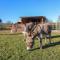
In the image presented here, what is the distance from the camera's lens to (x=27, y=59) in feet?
33.5

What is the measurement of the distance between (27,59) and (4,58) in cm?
115

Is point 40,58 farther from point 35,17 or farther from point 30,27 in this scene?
point 35,17

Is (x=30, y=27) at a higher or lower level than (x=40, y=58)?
higher

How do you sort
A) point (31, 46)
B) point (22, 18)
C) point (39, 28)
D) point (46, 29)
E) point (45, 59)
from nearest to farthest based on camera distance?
point (45, 59) < point (31, 46) < point (39, 28) < point (46, 29) < point (22, 18)

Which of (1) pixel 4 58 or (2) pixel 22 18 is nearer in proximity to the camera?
(1) pixel 4 58

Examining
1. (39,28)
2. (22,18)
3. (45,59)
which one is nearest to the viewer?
(45,59)

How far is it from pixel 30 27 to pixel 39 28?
0.85m

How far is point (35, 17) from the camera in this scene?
42.3 m

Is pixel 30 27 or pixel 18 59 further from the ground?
pixel 30 27

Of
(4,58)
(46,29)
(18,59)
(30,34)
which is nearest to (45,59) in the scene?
(18,59)

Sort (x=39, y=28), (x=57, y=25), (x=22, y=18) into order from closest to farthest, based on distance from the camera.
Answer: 1. (x=39, y=28)
2. (x=57, y=25)
3. (x=22, y=18)

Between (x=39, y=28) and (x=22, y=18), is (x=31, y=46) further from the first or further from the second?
(x=22, y=18)

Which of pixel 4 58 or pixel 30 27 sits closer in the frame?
pixel 4 58

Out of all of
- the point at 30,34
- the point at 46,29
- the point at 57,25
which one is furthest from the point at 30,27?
the point at 57,25
